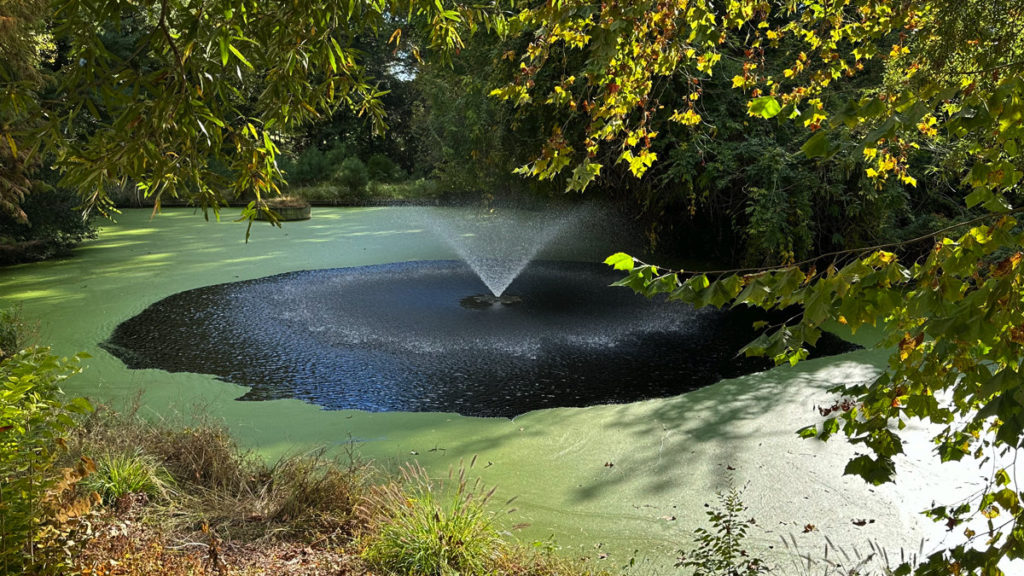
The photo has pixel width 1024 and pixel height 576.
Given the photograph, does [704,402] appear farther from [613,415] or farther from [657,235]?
[657,235]

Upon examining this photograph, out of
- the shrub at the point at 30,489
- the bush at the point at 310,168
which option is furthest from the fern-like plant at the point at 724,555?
the bush at the point at 310,168

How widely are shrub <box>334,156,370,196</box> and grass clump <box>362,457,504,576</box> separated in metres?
17.2

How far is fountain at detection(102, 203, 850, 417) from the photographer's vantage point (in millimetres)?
4984

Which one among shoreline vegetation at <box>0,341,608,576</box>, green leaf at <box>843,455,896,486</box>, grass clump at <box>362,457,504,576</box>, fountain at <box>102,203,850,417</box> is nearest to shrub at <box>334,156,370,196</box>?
fountain at <box>102,203,850,417</box>

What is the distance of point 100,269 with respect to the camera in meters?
9.25

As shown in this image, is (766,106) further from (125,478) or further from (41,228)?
(41,228)

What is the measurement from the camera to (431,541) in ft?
8.52

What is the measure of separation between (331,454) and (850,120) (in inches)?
→ 132

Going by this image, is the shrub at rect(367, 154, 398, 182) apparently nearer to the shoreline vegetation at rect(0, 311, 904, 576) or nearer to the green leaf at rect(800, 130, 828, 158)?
→ the shoreline vegetation at rect(0, 311, 904, 576)

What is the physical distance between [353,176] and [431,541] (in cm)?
1808

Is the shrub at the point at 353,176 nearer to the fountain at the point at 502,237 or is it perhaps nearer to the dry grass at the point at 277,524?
the fountain at the point at 502,237

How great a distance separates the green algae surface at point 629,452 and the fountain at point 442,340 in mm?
263

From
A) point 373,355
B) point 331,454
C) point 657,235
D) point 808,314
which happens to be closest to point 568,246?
point 657,235

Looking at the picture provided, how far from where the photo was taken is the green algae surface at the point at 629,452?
3.07 m
